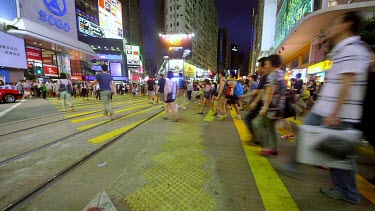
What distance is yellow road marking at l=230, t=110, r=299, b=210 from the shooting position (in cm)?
196

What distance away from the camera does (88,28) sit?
1966 inches

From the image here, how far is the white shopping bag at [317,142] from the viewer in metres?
1.58

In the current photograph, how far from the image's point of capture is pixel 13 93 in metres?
13.3

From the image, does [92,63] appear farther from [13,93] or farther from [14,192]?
[14,192]

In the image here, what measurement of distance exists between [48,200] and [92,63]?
57.9 m

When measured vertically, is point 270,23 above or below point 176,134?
above

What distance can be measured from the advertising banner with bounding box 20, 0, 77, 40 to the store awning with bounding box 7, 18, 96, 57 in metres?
0.94

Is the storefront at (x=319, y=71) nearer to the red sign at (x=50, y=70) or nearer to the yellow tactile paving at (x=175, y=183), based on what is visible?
the yellow tactile paving at (x=175, y=183)

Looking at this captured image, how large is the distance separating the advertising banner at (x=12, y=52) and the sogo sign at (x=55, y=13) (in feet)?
17.9

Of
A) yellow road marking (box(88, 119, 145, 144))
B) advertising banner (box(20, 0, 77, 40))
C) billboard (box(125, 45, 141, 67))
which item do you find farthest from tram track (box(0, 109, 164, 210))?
billboard (box(125, 45, 141, 67))

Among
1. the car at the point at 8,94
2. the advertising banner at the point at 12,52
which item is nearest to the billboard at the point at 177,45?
the advertising banner at the point at 12,52

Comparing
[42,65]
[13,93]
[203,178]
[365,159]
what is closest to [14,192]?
[203,178]

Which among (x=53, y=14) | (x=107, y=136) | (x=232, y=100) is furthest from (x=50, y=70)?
(x=232, y=100)

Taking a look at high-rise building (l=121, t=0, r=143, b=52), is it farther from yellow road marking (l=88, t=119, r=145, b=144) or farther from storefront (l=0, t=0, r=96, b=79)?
yellow road marking (l=88, t=119, r=145, b=144)
